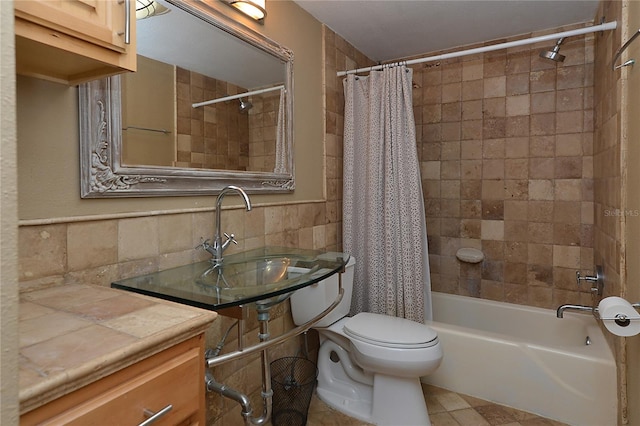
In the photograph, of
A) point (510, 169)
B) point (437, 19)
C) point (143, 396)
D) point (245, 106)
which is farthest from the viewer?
point (510, 169)

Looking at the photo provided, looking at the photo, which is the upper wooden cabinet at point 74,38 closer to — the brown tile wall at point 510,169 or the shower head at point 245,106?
the shower head at point 245,106

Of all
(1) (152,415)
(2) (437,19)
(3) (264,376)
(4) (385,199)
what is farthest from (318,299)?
(2) (437,19)

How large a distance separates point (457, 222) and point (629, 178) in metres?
1.34

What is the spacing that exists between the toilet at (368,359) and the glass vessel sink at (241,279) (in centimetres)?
Result: 36

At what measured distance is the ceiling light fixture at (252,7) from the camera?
1649mm

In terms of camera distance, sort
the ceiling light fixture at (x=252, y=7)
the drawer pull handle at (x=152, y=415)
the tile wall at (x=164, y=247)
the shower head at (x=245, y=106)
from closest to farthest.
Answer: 1. the drawer pull handle at (x=152, y=415)
2. the tile wall at (x=164, y=247)
3. the ceiling light fixture at (x=252, y=7)
4. the shower head at (x=245, y=106)

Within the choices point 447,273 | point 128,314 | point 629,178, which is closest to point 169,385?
point 128,314

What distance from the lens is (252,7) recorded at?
170 centimetres

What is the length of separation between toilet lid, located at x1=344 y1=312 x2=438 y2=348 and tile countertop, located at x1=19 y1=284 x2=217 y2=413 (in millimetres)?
1190

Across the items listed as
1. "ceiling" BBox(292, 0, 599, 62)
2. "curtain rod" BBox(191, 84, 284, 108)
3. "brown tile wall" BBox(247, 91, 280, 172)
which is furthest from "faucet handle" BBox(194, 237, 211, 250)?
"ceiling" BBox(292, 0, 599, 62)

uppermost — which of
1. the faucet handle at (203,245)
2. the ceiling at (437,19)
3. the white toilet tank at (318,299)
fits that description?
the ceiling at (437,19)

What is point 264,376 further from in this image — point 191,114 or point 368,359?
point 191,114

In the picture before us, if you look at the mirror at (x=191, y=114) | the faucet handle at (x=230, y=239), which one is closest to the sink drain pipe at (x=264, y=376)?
the faucet handle at (x=230, y=239)

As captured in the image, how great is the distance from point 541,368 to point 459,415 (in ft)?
1.65
